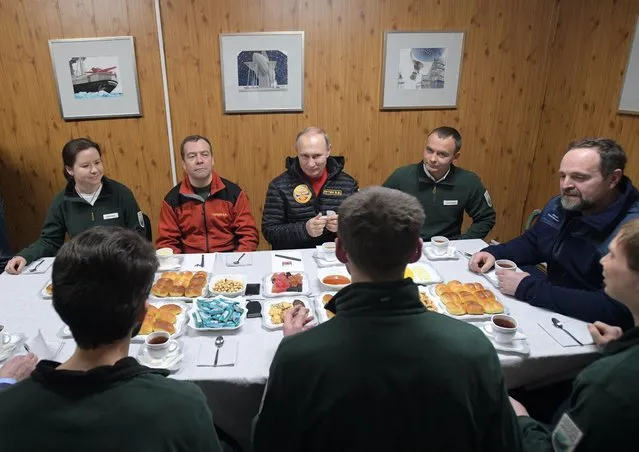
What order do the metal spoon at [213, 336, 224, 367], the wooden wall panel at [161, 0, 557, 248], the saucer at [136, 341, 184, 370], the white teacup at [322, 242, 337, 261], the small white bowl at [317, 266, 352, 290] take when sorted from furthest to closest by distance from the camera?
the wooden wall panel at [161, 0, 557, 248] → the white teacup at [322, 242, 337, 261] → the small white bowl at [317, 266, 352, 290] → the metal spoon at [213, 336, 224, 367] → the saucer at [136, 341, 184, 370]

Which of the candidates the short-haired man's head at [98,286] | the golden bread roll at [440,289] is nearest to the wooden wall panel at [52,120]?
the golden bread roll at [440,289]

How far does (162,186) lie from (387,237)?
333 centimetres

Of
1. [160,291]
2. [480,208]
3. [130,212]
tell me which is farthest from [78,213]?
[480,208]

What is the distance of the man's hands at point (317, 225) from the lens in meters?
2.56

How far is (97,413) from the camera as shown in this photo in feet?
2.77

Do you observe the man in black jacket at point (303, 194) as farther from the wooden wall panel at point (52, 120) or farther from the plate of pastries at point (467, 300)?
the wooden wall panel at point (52, 120)

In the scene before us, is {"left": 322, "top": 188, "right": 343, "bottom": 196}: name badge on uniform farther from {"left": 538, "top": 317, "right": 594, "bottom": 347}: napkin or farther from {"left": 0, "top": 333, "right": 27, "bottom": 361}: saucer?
{"left": 0, "top": 333, "right": 27, "bottom": 361}: saucer

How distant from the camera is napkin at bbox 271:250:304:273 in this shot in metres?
2.24

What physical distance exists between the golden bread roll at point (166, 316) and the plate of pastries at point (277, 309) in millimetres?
377

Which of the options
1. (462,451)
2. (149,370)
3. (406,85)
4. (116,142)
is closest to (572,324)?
(462,451)

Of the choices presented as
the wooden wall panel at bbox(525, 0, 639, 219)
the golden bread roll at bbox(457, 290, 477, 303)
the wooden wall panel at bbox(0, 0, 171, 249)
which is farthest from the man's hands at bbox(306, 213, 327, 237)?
the wooden wall panel at bbox(525, 0, 639, 219)

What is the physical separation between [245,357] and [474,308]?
98cm

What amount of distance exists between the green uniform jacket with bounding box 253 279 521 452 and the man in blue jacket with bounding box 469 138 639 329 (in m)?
0.97

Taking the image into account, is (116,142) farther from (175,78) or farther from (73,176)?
(73,176)
